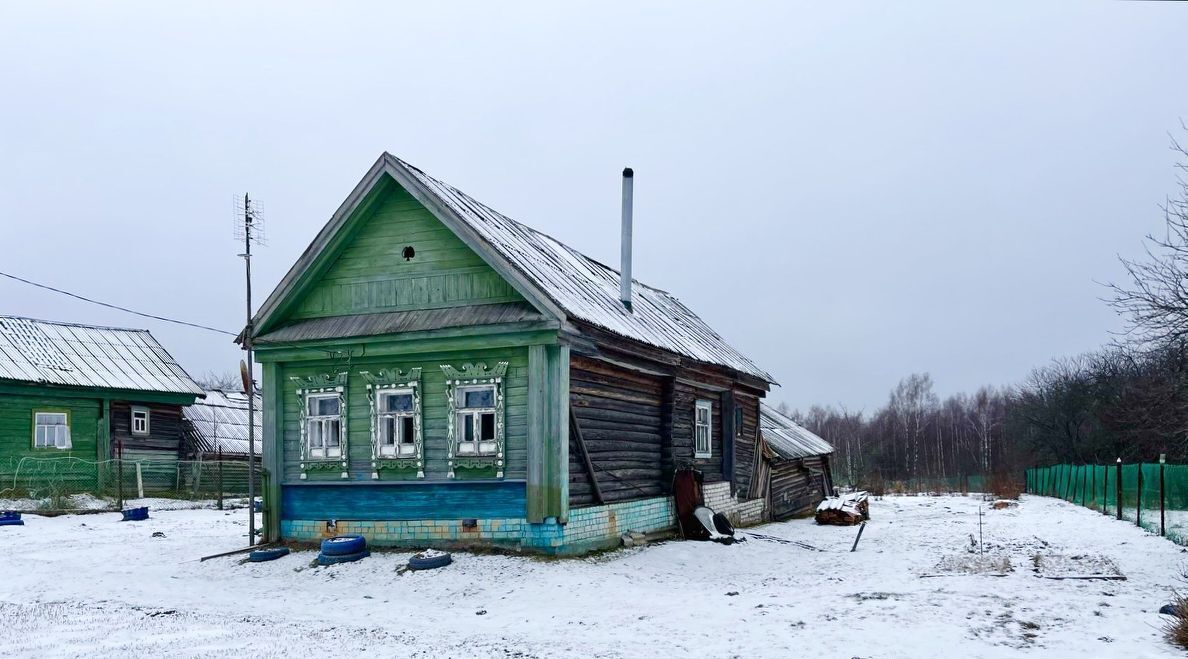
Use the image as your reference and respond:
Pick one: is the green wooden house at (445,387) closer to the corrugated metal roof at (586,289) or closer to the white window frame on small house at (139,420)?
the corrugated metal roof at (586,289)

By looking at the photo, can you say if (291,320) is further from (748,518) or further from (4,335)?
(4,335)

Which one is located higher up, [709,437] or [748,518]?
[709,437]

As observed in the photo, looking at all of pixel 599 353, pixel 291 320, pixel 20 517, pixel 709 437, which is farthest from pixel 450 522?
pixel 20 517

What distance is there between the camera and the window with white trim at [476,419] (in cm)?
1545

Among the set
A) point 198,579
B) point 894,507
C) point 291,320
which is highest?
point 291,320

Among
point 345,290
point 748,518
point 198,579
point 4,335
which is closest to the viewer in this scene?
point 198,579

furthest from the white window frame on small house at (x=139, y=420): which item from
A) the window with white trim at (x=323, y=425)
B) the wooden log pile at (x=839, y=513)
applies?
the wooden log pile at (x=839, y=513)

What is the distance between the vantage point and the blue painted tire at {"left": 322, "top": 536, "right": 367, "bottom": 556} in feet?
49.5

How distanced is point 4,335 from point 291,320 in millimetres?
18788

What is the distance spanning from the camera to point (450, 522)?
15.6 meters

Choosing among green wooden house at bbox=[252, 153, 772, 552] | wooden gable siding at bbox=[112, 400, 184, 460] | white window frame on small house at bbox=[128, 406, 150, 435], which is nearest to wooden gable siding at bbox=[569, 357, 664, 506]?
green wooden house at bbox=[252, 153, 772, 552]

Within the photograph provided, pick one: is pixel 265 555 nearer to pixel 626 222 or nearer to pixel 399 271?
pixel 399 271

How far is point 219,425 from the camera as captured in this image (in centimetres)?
3878

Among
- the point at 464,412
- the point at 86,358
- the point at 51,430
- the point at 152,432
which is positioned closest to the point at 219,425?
the point at 152,432
